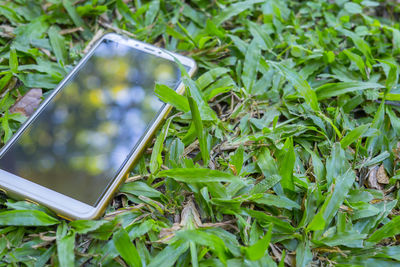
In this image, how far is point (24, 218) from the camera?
920mm

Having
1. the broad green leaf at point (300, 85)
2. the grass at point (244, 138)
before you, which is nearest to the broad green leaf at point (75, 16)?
the grass at point (244, 138)

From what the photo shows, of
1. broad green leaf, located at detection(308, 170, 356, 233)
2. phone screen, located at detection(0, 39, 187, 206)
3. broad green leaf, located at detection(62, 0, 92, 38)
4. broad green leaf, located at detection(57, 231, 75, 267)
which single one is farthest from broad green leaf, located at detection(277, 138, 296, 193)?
broad green leaf, located at detection(62, 0, 92, 38)

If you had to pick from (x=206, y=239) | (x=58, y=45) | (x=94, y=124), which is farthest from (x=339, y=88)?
(x=58, y=45)

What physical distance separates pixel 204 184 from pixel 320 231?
12.9 inches

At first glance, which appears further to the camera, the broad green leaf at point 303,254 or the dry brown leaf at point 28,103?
the dry brown leaf at point 28,103

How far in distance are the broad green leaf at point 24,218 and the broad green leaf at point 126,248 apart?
0.59ft

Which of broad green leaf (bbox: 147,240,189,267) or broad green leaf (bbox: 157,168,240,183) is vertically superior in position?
broad green leaf (bbox: 157,168,240,183)

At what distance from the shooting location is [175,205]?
Answer: 1014 mm

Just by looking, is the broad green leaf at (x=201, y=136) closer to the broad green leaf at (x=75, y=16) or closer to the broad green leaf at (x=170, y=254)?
the broad green leaf at (x=170, y=254)

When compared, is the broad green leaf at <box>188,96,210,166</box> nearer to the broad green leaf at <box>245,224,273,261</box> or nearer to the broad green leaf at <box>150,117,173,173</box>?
the broad green leaf at <box>150,117,173,173</box>

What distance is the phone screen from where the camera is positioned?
969 mm

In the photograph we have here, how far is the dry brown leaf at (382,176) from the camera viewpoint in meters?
1.12

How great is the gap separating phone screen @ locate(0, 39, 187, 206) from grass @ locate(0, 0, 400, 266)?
0.26 ft

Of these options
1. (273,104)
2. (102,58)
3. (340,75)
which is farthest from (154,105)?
(340,75)
